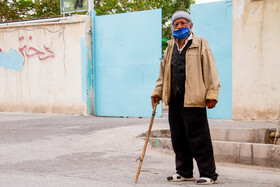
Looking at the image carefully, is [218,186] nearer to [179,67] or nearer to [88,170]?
[179,67]

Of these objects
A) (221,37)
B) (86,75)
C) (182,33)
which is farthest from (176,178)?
(86,75)

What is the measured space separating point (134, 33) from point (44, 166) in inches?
315

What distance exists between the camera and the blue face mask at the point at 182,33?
411 cm

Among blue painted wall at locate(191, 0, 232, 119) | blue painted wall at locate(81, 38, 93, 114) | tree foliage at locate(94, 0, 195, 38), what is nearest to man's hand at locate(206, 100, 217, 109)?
blue painted wall at locate(191, 0, 232, 119)

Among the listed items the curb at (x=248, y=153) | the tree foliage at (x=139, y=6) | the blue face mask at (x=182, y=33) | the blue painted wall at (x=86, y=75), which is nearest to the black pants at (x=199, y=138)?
the blue face mask at (x=182, y=33)

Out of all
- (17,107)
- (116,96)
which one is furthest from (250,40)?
(17,107)

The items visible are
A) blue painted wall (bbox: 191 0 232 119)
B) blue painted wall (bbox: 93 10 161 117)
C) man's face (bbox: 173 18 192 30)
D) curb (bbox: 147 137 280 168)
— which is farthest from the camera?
blue painted wall (bbox: 93 10 161 117)

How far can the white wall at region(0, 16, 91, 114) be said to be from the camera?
13312 mm

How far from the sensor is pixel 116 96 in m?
12.9

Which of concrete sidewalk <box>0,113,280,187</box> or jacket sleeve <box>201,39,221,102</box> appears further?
concrete sidewalk <box>0,113,280,187</box>

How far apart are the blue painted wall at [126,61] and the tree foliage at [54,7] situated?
564 inches

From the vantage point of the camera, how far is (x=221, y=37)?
1131cm

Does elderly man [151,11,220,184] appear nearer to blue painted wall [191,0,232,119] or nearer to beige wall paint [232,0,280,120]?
beige wall paint [232,0,280,120]

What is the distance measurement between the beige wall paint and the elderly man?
664 centimetres
